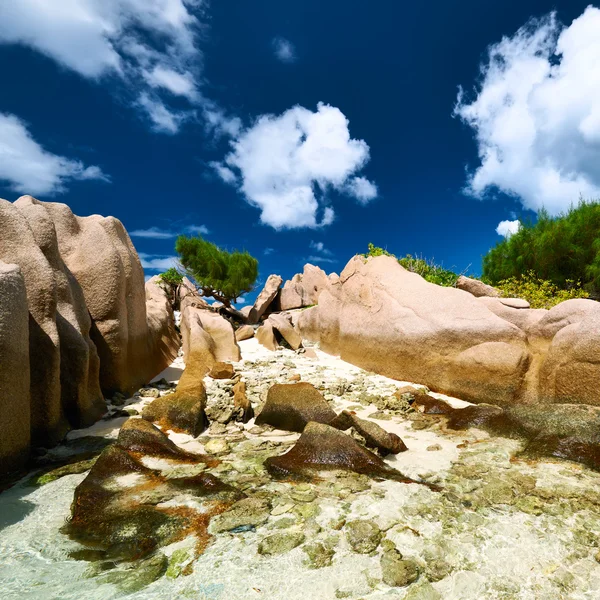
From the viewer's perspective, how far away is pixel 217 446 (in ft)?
16.2

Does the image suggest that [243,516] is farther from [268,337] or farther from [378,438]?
[268,337]

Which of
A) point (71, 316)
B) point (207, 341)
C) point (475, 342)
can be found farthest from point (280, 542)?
point (207, 341)

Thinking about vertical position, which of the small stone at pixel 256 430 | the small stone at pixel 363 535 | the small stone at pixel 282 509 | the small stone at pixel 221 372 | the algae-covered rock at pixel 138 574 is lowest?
the algae-covered rock at pixel 138 574

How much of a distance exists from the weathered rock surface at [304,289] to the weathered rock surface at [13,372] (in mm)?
20372

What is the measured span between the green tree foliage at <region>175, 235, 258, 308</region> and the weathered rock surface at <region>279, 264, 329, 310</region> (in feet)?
12.1

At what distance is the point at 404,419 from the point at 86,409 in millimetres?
5156

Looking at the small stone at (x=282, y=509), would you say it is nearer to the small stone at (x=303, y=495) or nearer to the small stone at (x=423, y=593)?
the small stone at (x=303, y=495)

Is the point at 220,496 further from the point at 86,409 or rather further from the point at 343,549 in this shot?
the point at 86,409

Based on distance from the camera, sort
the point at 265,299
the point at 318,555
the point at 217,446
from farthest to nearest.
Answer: the point at 265,299
the point at 217,446
the point at 318,555

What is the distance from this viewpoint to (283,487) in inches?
146

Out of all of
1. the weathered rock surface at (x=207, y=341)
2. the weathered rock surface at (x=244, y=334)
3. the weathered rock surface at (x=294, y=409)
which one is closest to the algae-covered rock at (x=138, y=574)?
the weathered rock surface at (x=294, y=409)

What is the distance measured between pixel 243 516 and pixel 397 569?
1309 mm

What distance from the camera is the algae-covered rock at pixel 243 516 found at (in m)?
3.04

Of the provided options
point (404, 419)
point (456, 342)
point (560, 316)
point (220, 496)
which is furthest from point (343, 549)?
point (560, 316)
